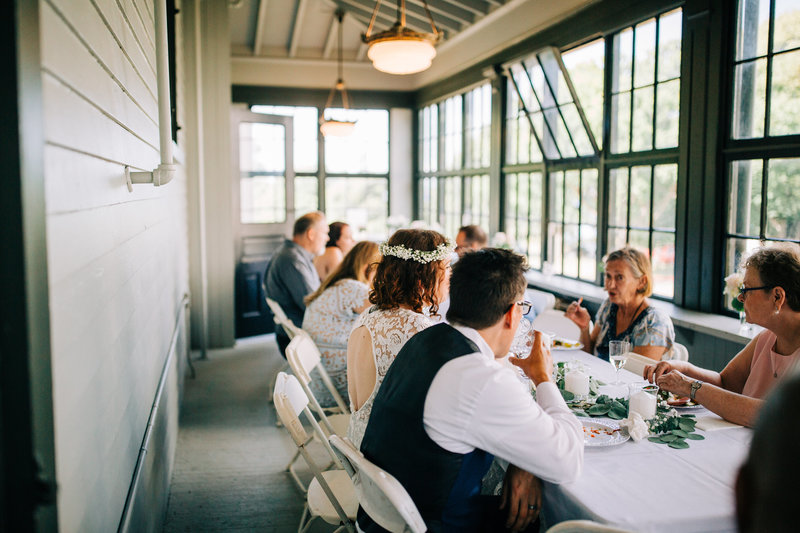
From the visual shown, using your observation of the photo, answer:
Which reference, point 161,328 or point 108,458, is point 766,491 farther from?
point 161,328

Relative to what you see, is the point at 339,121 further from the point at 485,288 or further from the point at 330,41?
the point at 485,288

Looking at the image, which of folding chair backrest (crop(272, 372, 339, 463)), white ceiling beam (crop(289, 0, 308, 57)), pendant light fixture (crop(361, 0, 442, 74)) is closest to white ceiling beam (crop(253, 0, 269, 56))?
white ceiling beam (crop(289, 0, 308, 57))

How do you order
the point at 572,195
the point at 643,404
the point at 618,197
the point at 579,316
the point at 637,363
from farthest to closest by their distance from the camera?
the point at 572,195, the point at 618,197, the point at 579,316, the point at 637,363, the point at 643,404

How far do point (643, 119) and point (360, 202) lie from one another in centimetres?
597

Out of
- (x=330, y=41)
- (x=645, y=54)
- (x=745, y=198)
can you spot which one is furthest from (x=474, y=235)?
(x=330, y=41)

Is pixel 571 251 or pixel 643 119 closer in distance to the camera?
pixel 643 119

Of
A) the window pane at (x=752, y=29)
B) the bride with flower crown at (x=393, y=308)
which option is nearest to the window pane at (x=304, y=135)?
the window pane at (x=752, y=29)

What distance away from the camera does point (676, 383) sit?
7.49 feet

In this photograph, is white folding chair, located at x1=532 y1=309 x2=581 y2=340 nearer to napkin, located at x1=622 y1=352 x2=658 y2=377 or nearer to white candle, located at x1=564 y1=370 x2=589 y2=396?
napkin, located at x1=622 y1=352 x2=658 y2=377

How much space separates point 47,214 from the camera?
1.02 m

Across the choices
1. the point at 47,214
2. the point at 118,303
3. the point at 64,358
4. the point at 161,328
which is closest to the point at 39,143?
the point at 47,214

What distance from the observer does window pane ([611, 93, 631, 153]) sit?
16.5 feet

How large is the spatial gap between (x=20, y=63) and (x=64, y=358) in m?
0.52

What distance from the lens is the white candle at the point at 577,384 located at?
2445 mm
